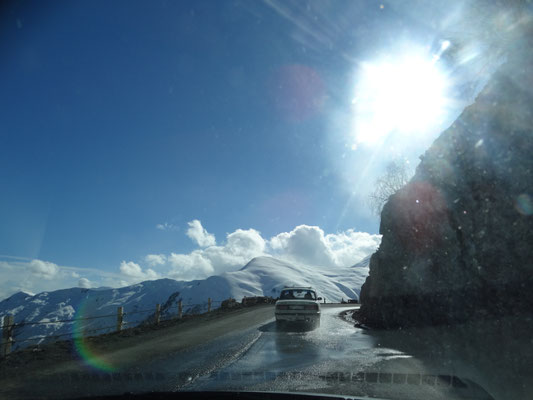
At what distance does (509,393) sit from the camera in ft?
18.2

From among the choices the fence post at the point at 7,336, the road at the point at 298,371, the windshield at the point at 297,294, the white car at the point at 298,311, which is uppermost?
the windshield at the point at 297,294

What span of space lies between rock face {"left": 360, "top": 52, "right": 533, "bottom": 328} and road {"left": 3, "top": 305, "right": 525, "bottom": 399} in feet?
7.81

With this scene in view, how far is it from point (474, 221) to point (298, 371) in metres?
9.52

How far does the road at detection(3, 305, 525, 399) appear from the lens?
5.88 m

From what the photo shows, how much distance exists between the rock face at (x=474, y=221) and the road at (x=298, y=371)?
2382mm

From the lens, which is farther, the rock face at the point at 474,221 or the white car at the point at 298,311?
the white car at the point at 298,311

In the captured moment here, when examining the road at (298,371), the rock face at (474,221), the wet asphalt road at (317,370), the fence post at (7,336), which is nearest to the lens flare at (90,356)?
the road at (298,371)

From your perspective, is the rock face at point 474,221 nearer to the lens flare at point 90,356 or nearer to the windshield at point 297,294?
the windshield at point 297,294

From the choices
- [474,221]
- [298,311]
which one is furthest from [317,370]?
[298,311]

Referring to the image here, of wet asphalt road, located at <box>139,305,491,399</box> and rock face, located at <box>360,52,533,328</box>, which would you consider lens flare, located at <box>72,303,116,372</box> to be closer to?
wet asphalt road, located at <box>139,305,491,399</box>

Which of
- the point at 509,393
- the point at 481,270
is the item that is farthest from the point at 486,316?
the point at 509,393

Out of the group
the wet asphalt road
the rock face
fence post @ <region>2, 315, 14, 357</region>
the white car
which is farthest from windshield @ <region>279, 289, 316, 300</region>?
fence post @ <region>2, 315, 14, 357</region>

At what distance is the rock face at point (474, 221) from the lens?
1169 cm

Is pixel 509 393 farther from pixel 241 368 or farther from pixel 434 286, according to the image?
pixel 434 286
